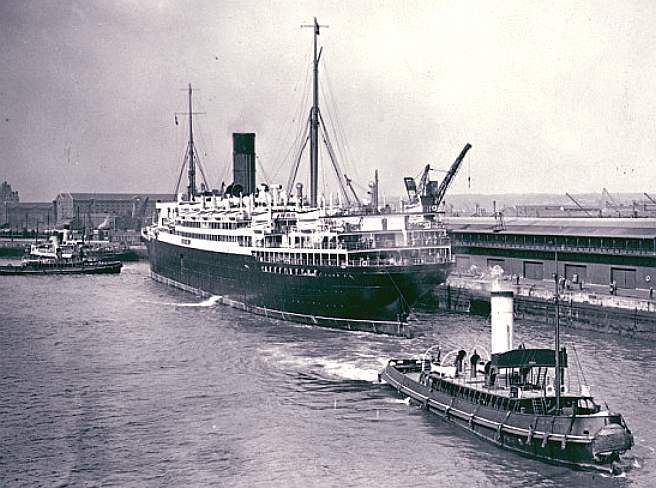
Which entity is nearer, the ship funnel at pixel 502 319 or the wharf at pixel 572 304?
the ship funnel at pixel 502 319


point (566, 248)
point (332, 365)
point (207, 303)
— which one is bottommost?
point (332, 365)

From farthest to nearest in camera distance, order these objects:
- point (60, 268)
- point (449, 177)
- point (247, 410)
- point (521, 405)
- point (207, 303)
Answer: point (60, 268), point (449, 177), point (207, 303), point (247, 410), point (521, 405)

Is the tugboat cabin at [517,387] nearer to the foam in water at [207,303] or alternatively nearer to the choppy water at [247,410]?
the choppy water at [247,410]

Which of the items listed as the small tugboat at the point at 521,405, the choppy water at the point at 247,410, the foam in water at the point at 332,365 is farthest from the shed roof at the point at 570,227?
the small tugboat at the point at 521,405

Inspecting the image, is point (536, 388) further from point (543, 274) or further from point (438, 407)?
point (543, 274)

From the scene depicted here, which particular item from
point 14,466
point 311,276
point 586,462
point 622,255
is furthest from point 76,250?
point 586,462

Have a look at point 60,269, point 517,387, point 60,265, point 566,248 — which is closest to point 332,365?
point 517,387

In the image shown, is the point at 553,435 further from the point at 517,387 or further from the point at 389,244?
the point at 389,244

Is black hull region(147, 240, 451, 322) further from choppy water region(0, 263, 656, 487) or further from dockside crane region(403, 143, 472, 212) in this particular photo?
dockside crane region(403, 143, 472, 212)
